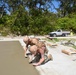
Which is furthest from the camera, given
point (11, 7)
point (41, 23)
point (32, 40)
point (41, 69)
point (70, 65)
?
point (11, 7)

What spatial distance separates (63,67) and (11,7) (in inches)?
1582

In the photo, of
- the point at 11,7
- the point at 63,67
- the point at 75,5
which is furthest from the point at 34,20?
the point at 63,67

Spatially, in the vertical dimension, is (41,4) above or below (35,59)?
above

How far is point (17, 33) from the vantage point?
129 ft

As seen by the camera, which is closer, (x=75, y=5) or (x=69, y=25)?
(x=69, y=25)

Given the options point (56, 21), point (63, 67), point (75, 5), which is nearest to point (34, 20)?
point (56, 21)

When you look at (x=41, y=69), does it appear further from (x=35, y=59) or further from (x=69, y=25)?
(x=69, y=25)

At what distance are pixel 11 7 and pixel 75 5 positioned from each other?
1219 centimetres

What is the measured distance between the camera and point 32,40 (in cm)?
1146

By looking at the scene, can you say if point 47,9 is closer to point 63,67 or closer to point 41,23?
point 41,23

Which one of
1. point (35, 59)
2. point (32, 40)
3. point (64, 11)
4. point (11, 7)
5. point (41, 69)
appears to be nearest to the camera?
point (41, 69)

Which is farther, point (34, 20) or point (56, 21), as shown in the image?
point (56, 21)

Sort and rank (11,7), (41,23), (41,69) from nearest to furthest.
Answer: (41,69) → (41,23) → (11,7)

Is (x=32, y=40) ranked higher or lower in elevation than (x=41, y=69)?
higher
